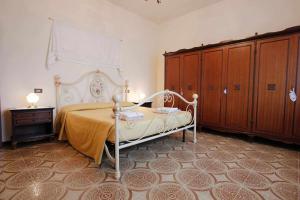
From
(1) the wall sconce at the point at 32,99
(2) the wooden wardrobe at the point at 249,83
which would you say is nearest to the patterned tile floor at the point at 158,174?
(2) the wooden wardrobe at the point at 249,83

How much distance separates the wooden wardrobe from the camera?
9.34 ft

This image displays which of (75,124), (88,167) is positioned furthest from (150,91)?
(88,167)

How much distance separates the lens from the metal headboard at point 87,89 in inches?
141

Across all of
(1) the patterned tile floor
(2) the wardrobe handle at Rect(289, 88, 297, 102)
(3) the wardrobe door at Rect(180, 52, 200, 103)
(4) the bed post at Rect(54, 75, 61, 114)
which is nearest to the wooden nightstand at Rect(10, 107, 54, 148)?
(1) the patterned tile floor

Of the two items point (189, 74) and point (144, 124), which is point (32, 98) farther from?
point (189, 74)

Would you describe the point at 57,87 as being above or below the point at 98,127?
above

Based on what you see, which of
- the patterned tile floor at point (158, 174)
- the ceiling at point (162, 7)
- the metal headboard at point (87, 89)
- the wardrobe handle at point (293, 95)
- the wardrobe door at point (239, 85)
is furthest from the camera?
the ceiling at point (162, 7)

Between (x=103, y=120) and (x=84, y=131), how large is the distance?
0.50m

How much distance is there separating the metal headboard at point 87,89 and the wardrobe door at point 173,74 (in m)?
1.34

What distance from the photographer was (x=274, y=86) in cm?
300

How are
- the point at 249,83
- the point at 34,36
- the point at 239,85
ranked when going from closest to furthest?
the point at 34,36, the point at 249,83, the point at 239,85

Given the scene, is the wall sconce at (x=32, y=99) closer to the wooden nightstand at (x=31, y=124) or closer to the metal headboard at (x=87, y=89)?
the wooden nightstand at (x=31, y=124)

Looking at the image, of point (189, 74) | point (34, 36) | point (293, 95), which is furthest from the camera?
point (189, 74)

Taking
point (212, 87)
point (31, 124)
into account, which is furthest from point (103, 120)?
point (212, 87)
